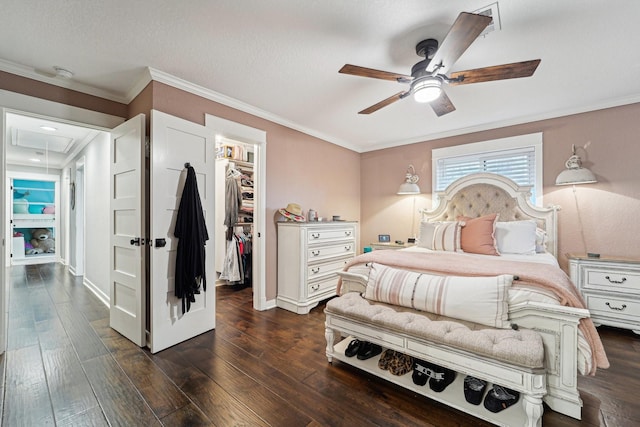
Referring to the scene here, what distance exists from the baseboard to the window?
502 cm

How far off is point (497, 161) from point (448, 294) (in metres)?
2.83

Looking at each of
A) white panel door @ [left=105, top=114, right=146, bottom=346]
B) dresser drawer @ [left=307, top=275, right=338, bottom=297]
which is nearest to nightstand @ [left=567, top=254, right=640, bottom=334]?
dresser drawer @ [left=307, top=275, right=338, bottom=297]

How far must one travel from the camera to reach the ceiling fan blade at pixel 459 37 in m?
1.36

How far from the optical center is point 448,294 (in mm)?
1845

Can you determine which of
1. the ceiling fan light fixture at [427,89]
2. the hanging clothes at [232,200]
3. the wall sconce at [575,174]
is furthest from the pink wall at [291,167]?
the wall sconce at [575,174]

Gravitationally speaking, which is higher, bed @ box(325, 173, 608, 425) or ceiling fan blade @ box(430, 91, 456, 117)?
ceiling fan blade @ box(430, 91, 456, 117)

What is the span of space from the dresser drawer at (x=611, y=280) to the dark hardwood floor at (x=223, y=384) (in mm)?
457

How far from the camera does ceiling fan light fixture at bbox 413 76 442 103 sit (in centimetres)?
Result: 195

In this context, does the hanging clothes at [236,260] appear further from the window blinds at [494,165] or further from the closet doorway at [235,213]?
the window blinds at [494,165]

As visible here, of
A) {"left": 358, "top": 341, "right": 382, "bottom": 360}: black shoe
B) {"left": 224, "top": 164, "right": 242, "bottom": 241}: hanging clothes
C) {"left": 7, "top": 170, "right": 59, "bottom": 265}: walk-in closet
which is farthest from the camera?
{"left": 7, "top": 170, "right": 59, "bottom": 265}: walk-in closet

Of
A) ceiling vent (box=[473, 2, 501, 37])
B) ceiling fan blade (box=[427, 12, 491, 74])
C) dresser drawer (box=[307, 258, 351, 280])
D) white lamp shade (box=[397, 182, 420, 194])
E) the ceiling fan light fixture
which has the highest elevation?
ceiling vent (box=[473, 2, 501, 37])

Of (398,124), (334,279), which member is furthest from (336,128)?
(334,279)

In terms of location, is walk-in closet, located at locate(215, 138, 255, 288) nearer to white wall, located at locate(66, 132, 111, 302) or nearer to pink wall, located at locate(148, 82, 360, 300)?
pink wall, located at locate(148, 82, 360, 300)

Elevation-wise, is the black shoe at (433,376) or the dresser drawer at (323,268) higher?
the dresser drawer at (323,268)
